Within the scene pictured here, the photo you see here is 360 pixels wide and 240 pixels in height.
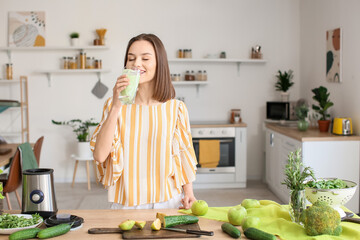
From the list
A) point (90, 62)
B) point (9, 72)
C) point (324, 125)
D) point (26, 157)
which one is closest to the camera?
point (26, 157)

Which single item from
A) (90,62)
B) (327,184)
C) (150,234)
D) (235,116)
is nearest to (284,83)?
(235,116)

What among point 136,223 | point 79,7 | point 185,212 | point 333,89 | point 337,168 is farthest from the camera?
point 79,7

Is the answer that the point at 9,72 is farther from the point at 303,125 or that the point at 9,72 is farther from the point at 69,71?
the point at 303,125

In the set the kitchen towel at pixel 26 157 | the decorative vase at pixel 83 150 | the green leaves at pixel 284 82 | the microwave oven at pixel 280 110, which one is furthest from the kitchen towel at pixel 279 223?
the green leaves at pixel 284 82

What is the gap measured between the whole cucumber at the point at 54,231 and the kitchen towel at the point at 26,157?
7.94 ft

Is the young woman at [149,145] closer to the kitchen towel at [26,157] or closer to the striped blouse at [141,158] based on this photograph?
the striped blouse at [141,158]

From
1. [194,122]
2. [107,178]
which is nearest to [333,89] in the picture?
[194,122]

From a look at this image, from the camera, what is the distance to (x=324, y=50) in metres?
5.22

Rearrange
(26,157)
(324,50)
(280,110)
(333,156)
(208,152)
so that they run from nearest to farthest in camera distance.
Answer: (26,157), (333,156), (324,50), (208,152), (280,110)

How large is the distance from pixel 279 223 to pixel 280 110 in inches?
167

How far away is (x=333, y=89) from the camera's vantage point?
495 cm

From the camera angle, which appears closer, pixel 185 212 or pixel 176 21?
pixel 185 212

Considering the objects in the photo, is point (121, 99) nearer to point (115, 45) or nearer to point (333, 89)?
point (333, 89)

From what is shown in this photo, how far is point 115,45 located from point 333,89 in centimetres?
283
